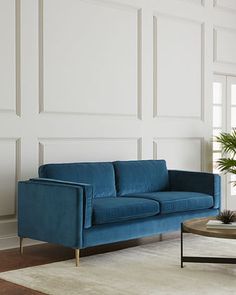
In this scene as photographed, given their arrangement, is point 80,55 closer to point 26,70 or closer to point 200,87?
point 26,70

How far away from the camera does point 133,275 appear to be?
427 centimetres

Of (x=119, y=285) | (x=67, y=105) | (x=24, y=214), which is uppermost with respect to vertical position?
(x=67, y=105)

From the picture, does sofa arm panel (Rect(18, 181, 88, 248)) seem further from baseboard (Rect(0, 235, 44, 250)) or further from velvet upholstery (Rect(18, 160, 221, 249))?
baseboard (Rect(0, 235, 44, 250))

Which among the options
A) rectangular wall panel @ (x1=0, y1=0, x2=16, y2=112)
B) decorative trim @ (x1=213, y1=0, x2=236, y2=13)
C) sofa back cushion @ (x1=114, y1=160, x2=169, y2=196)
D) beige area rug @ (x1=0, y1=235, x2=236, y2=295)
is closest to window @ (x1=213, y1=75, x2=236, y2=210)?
decorative trim @ (x1=213, y1=0, x2=236, y2=13)

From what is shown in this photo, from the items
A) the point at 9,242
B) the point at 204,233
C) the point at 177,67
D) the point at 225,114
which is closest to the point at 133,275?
the point at 204,233

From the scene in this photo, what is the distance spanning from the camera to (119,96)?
6352mm

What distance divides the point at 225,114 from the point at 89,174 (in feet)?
9.86

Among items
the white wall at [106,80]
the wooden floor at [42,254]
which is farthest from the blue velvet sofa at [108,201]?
the white wall at [106,80]

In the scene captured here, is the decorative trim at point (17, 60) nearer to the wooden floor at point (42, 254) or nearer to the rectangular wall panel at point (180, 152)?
the wooden floor at point (42, 254)

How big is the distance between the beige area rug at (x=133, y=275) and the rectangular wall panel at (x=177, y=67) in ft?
7.48

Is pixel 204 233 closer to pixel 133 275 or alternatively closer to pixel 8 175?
pixel 133 275

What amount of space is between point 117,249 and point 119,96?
184 centimetres

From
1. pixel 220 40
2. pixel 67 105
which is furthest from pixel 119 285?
pixel 220 40

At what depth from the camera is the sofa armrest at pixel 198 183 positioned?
596 cm
